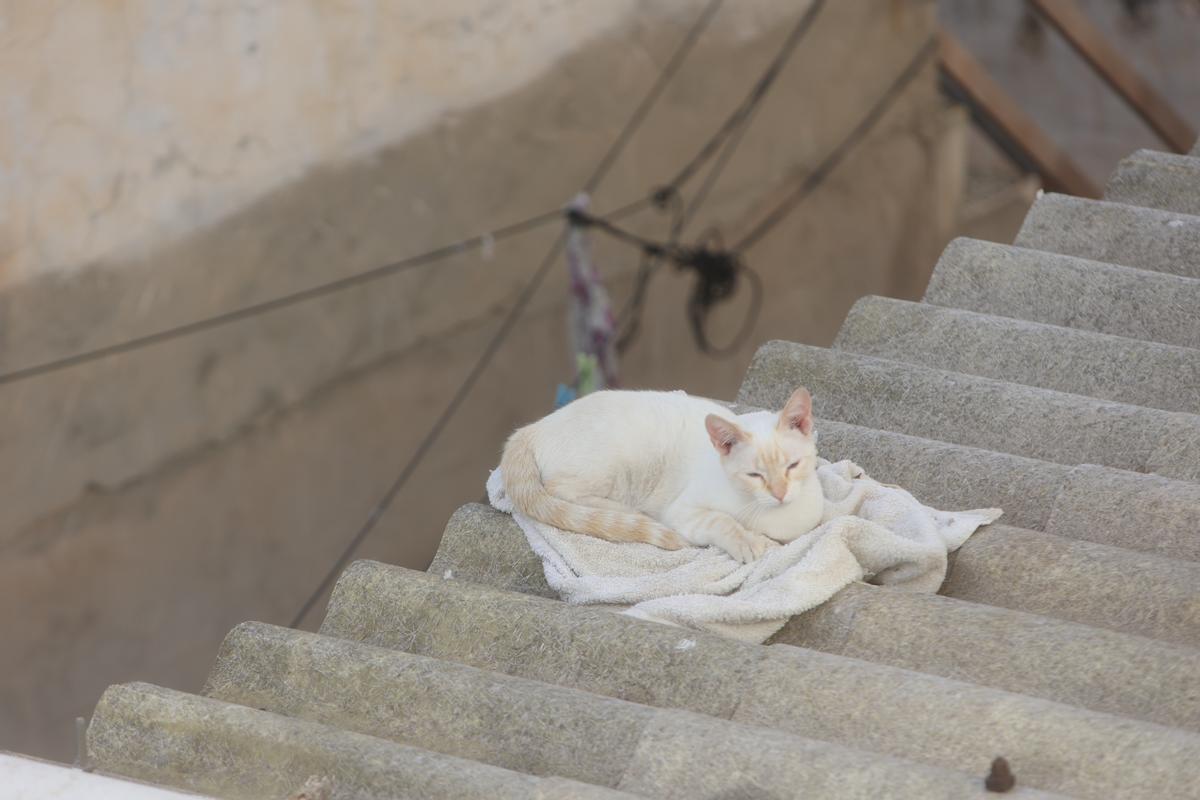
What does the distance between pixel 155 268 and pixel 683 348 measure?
3081 mm

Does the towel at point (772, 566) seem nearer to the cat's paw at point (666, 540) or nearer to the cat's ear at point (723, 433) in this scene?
the cat's paw at point (666, 540)

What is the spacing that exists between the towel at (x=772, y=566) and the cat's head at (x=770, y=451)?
10cm

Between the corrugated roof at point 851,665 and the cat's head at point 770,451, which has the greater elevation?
the cat's head at point 770,451

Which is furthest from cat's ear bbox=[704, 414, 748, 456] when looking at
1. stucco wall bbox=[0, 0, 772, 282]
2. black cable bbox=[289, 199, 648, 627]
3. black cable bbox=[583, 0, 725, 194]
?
black cable bbox=[583, 0, 725, 194]

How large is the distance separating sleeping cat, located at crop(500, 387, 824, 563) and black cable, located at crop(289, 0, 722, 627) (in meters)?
3.05

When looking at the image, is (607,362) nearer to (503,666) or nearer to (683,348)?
(683,348)

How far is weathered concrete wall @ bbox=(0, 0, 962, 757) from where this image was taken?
198 inches

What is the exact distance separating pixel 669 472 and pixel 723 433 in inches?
9.7

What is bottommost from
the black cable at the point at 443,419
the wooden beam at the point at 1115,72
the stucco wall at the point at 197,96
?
the black cable at the point at 443,419

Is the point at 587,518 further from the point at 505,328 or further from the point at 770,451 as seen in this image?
the point at 505,328

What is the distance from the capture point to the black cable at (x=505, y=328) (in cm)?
609

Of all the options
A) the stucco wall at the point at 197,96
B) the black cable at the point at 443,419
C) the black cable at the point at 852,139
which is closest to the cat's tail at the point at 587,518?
the stucco wall at the point at 197,96

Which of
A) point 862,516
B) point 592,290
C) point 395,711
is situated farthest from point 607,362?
point 395,711

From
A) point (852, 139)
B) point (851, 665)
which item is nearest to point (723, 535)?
point (851, 665)
